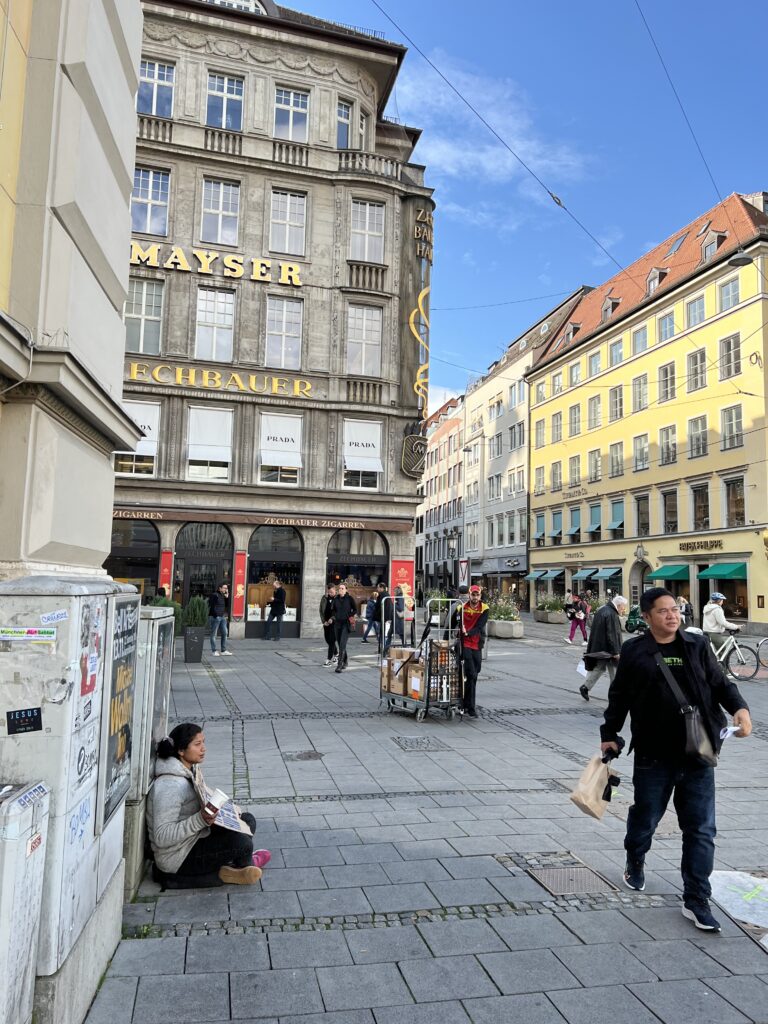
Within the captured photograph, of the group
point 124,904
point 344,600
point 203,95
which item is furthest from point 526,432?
point 124,904

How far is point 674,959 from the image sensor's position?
3.81 metres

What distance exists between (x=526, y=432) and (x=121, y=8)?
50.2 metres

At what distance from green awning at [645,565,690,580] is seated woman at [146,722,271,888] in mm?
37089

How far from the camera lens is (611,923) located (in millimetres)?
4215

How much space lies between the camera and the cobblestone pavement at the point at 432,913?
338cm

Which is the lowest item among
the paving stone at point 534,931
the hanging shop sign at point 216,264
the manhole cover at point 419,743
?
the paving stone at point 534,931

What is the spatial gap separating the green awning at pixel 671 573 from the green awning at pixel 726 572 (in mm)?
1829

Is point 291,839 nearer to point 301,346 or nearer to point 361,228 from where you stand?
point 301,346

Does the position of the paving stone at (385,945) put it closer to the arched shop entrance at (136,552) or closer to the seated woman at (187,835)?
the seated woman at (187,835)

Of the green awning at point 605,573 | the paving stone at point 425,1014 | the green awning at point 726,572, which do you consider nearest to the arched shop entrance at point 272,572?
the green awning at point 726,572

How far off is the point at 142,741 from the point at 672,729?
9.90ft

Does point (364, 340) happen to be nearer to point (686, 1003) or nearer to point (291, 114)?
point (291, 114)

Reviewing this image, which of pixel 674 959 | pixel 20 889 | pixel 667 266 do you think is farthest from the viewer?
pixel 667 266

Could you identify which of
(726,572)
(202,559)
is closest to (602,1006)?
(202,559)
